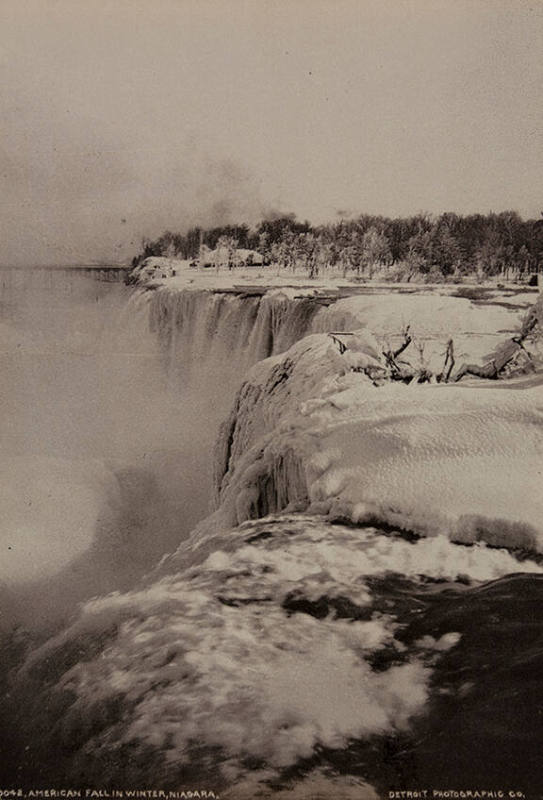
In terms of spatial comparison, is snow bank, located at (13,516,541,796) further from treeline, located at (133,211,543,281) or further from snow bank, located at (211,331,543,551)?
treeline, located at (133,211,543,281)

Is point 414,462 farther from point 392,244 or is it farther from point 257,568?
point 392,244

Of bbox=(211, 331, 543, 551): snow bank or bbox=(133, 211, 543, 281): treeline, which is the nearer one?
bbox=(211, 331, 543, 551): snow bank

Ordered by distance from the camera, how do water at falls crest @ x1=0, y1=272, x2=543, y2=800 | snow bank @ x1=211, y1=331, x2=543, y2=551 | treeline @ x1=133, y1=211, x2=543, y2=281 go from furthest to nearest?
treeline @ x1=133, y1=211, x2=543, y2=281, snow bank @ x1=211, y1=331, x2=543, y2=551, water at falls crest @ x1=0, y1=272, x2=543, y2=800

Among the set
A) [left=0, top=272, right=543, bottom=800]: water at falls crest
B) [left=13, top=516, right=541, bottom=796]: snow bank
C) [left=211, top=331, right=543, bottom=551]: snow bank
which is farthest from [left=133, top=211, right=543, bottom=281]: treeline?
[left=13, top=516, right=541, bottom=796]: snow bank

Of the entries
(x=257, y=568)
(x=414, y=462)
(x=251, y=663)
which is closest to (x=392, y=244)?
(x=414, y=462)

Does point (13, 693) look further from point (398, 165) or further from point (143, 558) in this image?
point (398, 165)

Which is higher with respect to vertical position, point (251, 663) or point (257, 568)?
point (257, 568)

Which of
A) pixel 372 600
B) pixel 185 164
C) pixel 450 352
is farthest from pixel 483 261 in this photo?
pixel 372 600

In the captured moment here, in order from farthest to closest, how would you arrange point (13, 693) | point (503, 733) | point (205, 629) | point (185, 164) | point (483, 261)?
point (483, 261) → point (185, 164) → point (13, 693) → point (205, 629) → point (503, 733)
